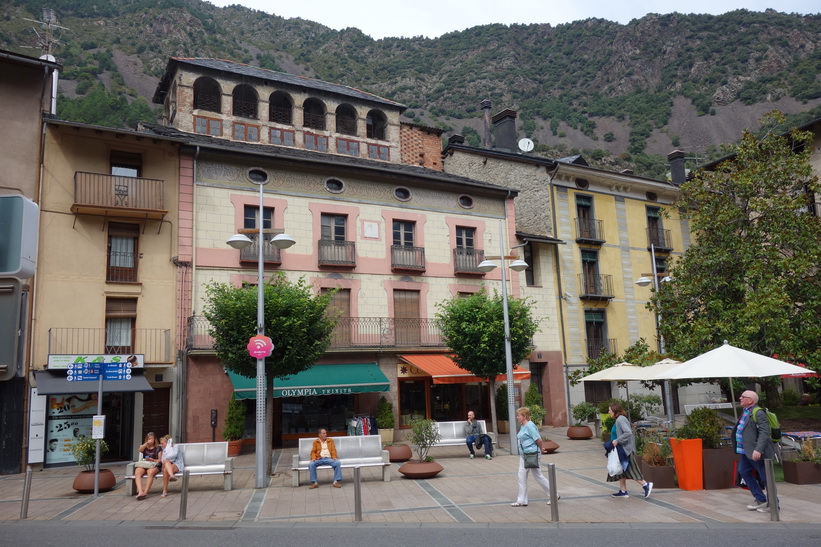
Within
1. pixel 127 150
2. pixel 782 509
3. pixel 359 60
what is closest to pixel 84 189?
pixel 127 150

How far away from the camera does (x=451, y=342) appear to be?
2011cm

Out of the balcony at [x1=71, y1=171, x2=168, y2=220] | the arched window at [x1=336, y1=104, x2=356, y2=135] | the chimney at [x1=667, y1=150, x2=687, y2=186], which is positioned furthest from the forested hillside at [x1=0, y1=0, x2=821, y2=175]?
the balcony at [x1=71, y1=171, x2=168, y2=220]

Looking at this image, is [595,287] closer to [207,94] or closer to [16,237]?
[207,94]

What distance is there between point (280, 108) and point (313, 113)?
162 centimetres

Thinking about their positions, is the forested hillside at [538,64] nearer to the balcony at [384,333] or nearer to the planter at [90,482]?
the balcony at [384,333]

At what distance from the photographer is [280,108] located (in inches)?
1159

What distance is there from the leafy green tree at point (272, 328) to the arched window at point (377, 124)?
17440 millimetres

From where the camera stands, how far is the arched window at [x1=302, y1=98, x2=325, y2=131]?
29.8 metres

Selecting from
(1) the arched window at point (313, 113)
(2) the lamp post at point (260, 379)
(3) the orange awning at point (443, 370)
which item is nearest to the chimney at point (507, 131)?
(1) the arched window at point (313, 113)

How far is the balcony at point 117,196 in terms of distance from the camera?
19.0m

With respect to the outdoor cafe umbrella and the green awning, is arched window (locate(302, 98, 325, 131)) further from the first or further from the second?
the outdoor cafe umbrella

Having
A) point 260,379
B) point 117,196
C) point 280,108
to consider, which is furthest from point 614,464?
point 280,108

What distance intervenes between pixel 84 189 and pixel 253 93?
11669 millimetres

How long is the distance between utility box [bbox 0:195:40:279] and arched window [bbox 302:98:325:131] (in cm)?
2680
